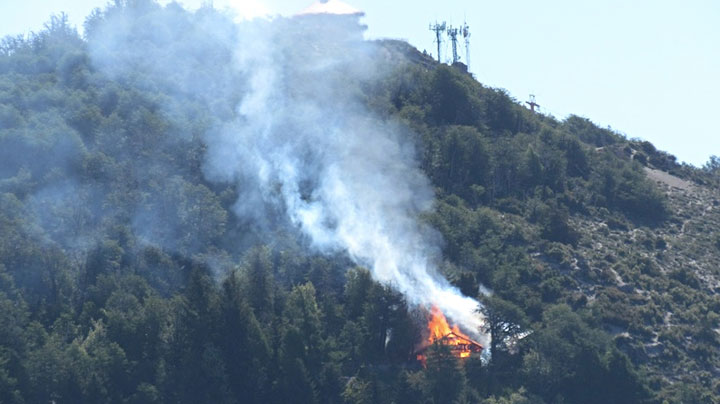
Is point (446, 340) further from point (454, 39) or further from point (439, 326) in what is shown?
point (454, 39)

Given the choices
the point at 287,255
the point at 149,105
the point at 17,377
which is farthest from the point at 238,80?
the point at 17,377

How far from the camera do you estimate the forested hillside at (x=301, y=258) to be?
92.8m

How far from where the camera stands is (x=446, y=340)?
311 feet

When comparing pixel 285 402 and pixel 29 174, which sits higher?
pixel 29 174

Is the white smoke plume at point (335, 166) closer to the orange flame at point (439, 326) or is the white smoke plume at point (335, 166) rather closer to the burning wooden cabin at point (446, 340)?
the orange flame at point (439, 326)

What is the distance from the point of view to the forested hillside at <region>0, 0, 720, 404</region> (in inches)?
3654

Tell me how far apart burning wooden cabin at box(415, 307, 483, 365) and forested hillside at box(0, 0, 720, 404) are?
0.87 metres

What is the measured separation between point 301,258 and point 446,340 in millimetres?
14983

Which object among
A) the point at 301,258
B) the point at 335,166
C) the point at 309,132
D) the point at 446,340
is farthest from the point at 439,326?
the point at 309,132

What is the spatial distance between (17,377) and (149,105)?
1707 inches

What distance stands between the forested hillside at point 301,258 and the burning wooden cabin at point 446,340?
87cm

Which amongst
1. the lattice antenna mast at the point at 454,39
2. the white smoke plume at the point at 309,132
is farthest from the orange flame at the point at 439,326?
the lattice antenna mast at the point at 454,39

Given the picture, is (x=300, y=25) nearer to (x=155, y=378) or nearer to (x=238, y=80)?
(x=238, y=80)

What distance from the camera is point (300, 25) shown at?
15150 cm
